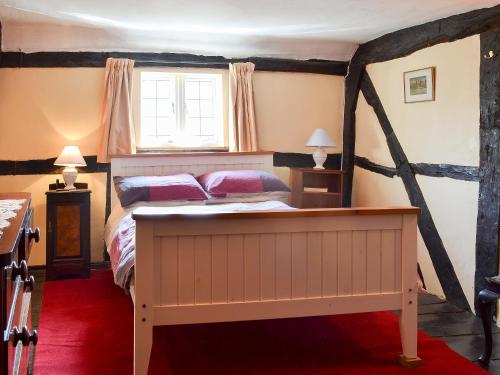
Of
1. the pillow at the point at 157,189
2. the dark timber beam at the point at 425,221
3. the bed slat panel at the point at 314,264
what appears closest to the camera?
the bed slat panel at the point at 314,264

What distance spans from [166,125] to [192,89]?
441 millimetres

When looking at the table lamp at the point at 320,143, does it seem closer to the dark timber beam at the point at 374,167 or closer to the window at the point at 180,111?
the dark timber beam at the point at 374,167

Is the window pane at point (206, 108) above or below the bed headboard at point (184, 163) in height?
above

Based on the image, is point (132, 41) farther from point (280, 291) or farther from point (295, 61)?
point (280, 291)

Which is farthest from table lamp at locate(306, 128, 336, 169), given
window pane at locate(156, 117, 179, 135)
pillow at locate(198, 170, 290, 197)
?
window pane at locate(156, 117, 179, 135)

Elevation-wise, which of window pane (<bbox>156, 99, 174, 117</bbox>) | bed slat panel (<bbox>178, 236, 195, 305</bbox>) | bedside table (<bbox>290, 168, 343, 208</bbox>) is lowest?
bed slat panel (<bbox>178, 236, 195, 305</bbox>)

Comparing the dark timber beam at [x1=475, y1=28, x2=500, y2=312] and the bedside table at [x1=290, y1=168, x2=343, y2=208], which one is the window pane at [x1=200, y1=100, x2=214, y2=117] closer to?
the bedside table at [x1=290, y1=168, x2=343, y2=208]

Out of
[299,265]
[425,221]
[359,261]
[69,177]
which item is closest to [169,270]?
[299,265]

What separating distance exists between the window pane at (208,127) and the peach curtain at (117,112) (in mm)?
737

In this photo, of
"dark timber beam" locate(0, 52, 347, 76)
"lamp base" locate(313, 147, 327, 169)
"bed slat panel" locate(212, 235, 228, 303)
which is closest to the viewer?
"bed slat panel" locate(212, 235, 228, 303)

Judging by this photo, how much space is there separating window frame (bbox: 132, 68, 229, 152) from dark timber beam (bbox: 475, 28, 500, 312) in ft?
8.07

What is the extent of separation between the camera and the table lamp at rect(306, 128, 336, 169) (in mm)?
5219

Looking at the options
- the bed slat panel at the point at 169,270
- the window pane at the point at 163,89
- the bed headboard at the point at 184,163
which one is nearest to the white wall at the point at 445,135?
the bed headboard at the point at 184,163

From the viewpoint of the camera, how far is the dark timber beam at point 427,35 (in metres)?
3.67
